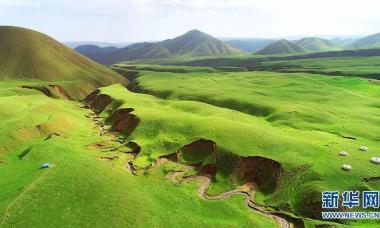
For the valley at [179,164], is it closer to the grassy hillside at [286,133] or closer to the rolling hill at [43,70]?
the grassy hillside at [286,133]

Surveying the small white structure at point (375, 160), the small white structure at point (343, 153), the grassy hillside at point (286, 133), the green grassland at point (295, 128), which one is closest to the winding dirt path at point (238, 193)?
the grassy hillside at point (286, 133)

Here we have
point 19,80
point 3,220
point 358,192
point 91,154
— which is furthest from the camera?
point 19,80

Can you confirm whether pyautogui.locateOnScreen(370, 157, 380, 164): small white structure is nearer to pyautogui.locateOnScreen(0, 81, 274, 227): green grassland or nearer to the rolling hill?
pyautogui.locateOnScreen(0, 81, 274, 227): green grassland

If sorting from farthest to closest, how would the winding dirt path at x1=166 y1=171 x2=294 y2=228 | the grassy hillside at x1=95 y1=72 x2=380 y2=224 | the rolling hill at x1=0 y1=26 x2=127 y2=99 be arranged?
the rolling hill at x1=0 y1=26 x2=127 y2=99 < the grassy hillside at x1=95 y1=72 x2=380 y2=224 < the winding dirt path at x1=166 y1=171 x2=294 y2=228

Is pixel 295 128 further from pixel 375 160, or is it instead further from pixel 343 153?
pixel 375 160

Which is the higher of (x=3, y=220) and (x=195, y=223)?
(x=3, y=220)

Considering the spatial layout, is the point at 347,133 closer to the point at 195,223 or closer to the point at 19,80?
the point at 195,223

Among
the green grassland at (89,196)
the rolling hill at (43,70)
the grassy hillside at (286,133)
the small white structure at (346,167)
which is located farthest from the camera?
the rolling hill at (43,70)

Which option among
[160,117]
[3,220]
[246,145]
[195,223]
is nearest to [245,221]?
[195,223]

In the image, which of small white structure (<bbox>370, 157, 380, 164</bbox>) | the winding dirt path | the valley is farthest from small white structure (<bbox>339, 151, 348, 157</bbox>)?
the winding dirt path
